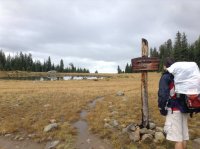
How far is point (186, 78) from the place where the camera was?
8859 millimetres

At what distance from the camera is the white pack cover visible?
346 inches

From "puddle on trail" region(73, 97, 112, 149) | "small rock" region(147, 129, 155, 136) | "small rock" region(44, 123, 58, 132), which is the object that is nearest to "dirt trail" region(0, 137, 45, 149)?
"small rock" region(44, 123, 58, 132)

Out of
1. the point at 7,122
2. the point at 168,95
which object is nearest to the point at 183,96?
the point at 168,95

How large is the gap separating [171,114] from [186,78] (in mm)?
1129

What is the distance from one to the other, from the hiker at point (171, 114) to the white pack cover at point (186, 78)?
8.3 inches

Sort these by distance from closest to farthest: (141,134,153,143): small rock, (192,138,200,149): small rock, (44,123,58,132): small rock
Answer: (141,134,153,143): small rock → (192,138,200,149): small rock → (44,123,58,132): small rock

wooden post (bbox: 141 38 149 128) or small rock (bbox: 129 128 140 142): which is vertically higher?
wooden post (bbox: 141 38 149 128)

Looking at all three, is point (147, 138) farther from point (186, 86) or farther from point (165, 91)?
point (186, 86)

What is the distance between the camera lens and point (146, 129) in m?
12.9

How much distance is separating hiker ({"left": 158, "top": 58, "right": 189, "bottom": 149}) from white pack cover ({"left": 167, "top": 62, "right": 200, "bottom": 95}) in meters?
0.21

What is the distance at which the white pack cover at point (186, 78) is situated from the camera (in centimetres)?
880

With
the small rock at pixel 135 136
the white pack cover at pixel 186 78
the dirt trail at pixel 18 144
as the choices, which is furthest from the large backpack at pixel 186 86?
the dirt trail at pixel 18 144

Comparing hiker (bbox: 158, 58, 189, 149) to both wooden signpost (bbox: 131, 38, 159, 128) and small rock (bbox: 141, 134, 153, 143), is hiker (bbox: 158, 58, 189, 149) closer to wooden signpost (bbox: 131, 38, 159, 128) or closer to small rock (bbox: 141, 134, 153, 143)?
small rock (bbox: 141, 134, 153, 143)

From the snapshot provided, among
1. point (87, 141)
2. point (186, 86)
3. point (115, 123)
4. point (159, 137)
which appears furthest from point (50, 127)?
point (186, 86)
